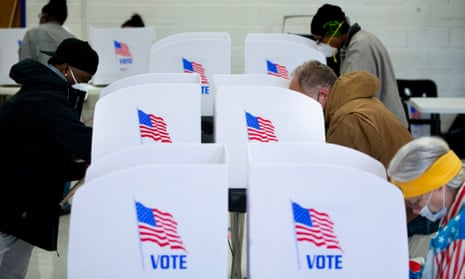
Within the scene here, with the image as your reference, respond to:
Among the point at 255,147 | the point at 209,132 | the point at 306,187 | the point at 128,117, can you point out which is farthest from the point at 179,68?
the point at 306,187

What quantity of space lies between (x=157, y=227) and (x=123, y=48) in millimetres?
3465

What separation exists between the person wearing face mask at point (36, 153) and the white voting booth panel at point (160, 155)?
0.80m

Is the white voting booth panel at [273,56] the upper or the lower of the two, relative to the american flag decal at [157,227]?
upper

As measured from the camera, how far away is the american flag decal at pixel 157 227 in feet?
5.83

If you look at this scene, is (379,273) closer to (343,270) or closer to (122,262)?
(343,270)

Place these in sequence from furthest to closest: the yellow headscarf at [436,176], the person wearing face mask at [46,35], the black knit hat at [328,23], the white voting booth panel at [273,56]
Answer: the person wearing face mask at [46,35] → the black knit hat at [328,23] → the white voting booth panel at [273,56] → the yellow headscarf at [436,176]

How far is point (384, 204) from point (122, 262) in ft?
1.94

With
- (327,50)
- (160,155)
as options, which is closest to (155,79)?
(160,155)

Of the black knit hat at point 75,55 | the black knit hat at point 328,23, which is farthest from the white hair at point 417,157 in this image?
the black knit hat at point 328,23

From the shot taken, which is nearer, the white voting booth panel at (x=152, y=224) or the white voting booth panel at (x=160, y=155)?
the white voting booth panel at (x=152, y=224)

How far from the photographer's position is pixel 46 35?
5012mm

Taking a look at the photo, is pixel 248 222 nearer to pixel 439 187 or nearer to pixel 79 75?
pixel 439 187

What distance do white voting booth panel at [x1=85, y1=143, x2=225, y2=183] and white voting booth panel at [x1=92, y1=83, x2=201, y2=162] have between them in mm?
552

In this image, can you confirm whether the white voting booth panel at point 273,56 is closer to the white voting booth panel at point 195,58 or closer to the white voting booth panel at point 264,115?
the white voting booth panel at point 195,58
